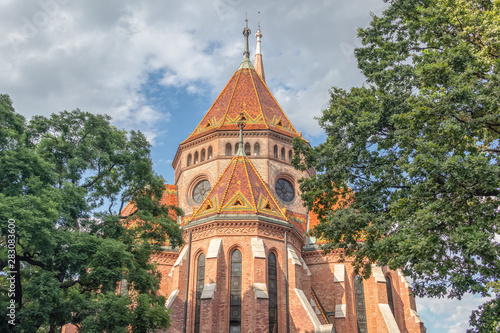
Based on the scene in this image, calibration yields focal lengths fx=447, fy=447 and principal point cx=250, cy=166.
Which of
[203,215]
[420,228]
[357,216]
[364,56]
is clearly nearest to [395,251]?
[420,228]

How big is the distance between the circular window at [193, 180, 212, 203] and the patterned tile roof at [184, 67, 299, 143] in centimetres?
377

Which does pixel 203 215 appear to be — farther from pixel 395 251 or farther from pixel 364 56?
pixel 395 251

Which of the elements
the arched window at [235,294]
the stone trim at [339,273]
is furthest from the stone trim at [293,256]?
the stone trim at [339,273]

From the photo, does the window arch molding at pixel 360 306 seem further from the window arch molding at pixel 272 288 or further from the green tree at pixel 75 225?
the green tree at pixel 75 225

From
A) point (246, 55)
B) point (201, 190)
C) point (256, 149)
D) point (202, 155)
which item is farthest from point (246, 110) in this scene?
point (246, 55)

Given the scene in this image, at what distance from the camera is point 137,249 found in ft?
58.2

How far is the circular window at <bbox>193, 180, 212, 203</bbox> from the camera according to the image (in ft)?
104

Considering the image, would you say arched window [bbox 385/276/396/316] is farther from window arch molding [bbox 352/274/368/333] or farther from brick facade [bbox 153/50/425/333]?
window arch molding [bbox 352/274/368/333]

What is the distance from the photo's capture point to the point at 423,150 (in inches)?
481

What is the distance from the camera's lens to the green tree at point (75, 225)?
14.0 m

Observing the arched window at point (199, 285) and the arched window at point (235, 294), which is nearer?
the arched window at point (235, 294)

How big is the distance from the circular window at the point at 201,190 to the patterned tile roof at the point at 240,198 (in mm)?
4249

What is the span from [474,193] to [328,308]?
17759 millimetres

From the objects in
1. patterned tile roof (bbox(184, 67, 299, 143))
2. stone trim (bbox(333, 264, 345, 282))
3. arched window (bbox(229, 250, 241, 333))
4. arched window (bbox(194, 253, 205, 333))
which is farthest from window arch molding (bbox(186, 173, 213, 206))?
stone trim (bbox(333, 264, 345, 282))
